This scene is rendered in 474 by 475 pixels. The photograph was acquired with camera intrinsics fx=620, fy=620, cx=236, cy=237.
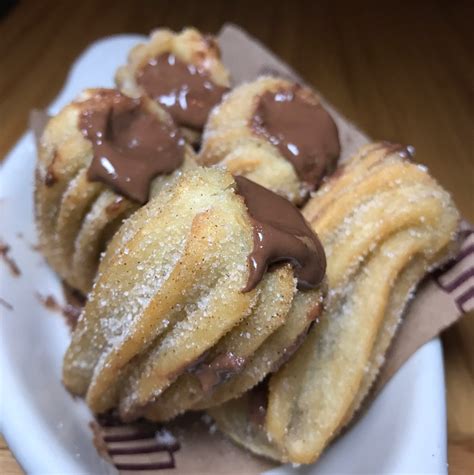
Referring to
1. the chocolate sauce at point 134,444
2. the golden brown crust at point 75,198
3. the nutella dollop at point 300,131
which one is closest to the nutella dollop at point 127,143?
the golden brown crust at point 75,198

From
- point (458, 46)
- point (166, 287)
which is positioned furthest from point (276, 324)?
point (458, 46)

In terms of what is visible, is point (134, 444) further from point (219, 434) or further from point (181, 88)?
point (181, 88)

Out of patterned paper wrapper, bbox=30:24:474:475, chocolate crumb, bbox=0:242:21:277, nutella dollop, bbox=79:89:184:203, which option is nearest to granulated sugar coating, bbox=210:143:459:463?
patterned paper wrapper, bbox=30:24:474:475

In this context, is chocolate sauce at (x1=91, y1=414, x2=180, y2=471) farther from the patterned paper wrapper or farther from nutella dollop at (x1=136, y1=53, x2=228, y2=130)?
nutella dollop at (x1=136, y1=53, x2=228, y2=130)

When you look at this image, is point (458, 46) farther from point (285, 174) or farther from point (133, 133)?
point (133, 133)

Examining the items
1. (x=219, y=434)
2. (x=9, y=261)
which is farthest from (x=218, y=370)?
(x=9, y=261)

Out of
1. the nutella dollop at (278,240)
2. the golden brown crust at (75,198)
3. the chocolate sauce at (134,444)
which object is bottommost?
the chocolate sauce at (134,444)

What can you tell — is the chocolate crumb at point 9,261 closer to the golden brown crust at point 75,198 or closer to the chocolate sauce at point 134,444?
the golden brown crust at point 75,198
